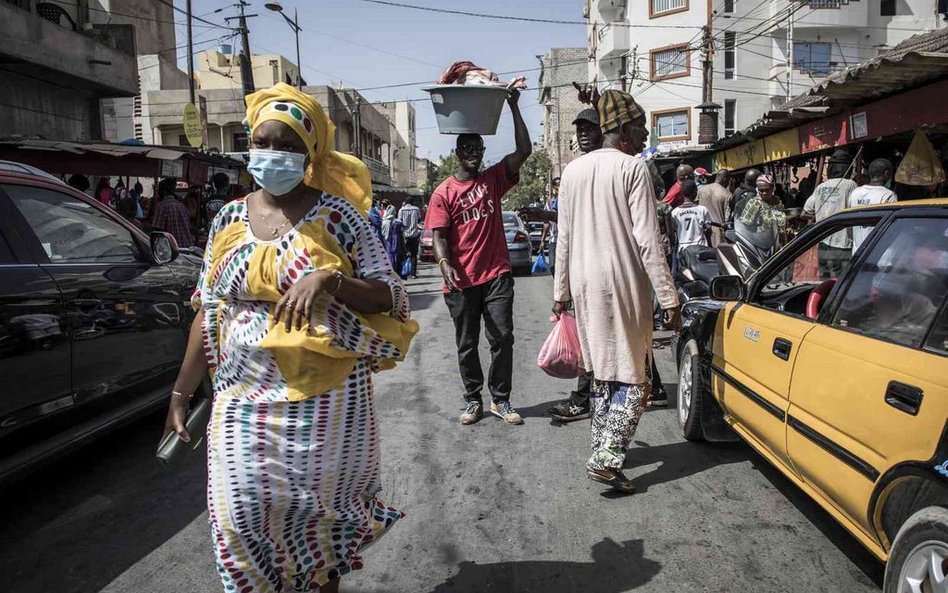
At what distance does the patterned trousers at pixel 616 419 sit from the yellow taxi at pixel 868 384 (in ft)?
1.82

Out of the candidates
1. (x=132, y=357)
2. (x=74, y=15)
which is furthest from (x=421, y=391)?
(x=74, y=15)

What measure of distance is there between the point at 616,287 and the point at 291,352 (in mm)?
2116

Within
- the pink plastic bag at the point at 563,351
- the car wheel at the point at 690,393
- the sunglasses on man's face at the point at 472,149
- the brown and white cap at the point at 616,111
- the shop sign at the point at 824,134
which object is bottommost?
the car wheel at the point at 690,393

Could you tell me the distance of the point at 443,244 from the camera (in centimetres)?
474

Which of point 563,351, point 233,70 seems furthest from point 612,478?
point 233,70

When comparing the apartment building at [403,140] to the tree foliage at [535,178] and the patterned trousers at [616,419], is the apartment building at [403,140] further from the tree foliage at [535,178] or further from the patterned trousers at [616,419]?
the patterned trousers at [616,419]

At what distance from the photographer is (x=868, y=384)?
7.93 feet

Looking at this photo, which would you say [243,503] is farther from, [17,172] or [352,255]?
[17,172]

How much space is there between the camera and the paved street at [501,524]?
113 inches

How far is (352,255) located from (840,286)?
6.86ft

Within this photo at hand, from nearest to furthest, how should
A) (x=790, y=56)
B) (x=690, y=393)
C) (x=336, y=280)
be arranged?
(x=336, y=280)
(x=690, y=393)
(x=790, y=56)

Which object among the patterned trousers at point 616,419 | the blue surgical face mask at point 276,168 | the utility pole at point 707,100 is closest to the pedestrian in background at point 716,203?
the patterned trousers at point 616,419

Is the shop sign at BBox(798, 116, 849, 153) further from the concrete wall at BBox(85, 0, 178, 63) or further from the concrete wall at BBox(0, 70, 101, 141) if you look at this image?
the concrete wall at BBox(85, 0, 178, 63)

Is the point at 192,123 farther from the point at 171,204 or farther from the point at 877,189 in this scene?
the point at 877,189
